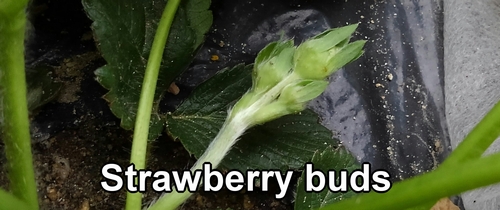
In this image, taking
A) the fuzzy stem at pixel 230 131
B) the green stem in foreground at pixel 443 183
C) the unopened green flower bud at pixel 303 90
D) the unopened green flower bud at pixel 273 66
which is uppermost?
the unopened green flower bud at pixel 273 66

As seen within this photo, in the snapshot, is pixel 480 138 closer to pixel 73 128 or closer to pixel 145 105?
pixel 145 105

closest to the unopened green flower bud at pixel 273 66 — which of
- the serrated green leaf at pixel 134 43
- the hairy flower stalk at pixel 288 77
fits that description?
the hairy flower stalk at pixel 288 77

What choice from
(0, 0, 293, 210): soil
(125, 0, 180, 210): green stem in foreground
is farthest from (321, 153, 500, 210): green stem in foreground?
(0, 0, 293, 210): soil

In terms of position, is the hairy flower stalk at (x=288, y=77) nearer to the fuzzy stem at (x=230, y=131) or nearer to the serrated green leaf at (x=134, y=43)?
the fuzzy stem at (x=230, y=131)

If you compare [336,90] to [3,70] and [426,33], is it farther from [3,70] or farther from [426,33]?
[3,70]

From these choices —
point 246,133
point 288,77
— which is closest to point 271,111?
point 288,77

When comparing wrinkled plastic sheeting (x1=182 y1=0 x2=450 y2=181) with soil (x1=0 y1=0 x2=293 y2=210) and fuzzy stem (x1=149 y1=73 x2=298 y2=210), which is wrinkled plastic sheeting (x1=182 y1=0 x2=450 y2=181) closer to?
soil (x1=0 y1=0 x2=293 y2=210)

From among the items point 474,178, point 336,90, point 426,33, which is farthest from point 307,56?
point 426,33
